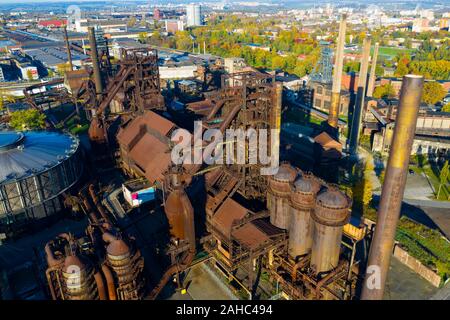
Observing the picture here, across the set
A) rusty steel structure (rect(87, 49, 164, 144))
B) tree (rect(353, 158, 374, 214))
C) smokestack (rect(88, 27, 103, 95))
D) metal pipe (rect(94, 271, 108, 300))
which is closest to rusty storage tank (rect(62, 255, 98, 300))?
metal pipe (rect(94, 271, 108, 300))

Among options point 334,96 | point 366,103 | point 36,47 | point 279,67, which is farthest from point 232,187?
point 36,47

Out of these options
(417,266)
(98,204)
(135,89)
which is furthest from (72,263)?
(135,89)

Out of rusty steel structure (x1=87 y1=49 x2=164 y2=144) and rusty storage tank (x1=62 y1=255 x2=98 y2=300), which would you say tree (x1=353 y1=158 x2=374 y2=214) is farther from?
rusty storage tank (x1=62 y1=255 x2=98 y2=300)

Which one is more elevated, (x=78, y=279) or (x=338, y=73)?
(x=338, y=73)

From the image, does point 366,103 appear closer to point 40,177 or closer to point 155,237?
point 155,237

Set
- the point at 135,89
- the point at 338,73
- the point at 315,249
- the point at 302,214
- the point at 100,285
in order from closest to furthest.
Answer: the point at 100,285 < the point at 315,249 < the point at 302,214 < the point at 135,89 < the point at 338,73

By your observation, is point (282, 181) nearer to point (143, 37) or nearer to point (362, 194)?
point (362, 194)

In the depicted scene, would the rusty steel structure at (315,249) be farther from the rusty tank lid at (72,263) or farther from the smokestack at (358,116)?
the smokestack at (358,116)
